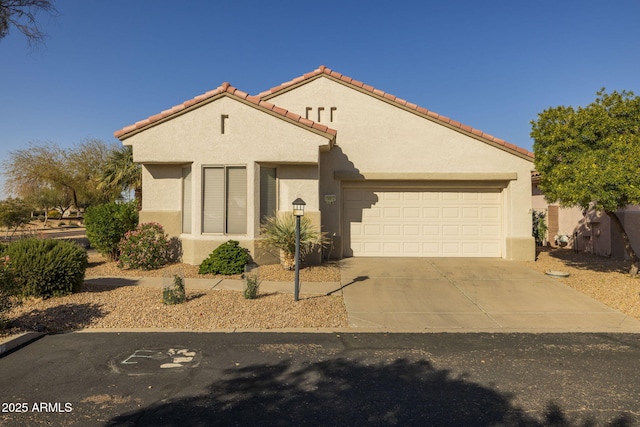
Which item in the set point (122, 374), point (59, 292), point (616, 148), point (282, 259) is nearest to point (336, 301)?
point (282, 259)

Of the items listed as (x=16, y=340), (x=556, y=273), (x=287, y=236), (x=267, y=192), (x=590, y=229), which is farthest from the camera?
(x=590, y=229)

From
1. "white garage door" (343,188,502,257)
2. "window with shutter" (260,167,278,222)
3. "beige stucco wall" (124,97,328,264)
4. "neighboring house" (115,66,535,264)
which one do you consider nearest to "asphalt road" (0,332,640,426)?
"beige stucco wall" (124,97,328,264)

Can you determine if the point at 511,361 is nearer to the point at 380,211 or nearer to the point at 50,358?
the point at 50,358

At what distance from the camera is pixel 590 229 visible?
14.3m

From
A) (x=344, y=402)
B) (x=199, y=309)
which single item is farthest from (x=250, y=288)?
(x=344, y=402)

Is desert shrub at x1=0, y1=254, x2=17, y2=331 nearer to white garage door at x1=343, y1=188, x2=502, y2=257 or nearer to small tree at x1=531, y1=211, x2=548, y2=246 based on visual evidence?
white garage door at x1=343, y1=188, x2=502, y2=257

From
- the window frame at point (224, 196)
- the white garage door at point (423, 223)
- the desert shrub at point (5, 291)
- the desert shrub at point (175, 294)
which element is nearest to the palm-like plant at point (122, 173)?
the window frame at point (224, 196)

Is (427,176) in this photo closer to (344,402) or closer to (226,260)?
(226,260)

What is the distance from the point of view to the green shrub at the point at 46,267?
755 centimetres

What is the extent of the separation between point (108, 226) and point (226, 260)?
158 inches

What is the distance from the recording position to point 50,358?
17.0ft

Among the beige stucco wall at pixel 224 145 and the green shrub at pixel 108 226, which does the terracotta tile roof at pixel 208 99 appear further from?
the green shrub at pixel 108 226

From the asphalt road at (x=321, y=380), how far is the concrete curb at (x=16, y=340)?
0.12 m

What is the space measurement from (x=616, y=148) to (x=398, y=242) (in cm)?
635
